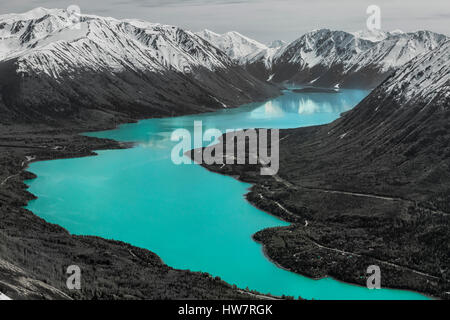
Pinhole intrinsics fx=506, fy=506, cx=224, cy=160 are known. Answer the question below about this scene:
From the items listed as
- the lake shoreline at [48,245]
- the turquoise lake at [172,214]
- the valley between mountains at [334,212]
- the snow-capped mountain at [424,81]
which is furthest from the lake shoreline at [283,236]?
the snow-capped mountain at [424,81]

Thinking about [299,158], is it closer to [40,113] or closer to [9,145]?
[9,145]

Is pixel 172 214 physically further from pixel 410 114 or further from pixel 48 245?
pixel 410 114

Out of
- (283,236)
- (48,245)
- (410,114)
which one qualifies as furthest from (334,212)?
(48,245)

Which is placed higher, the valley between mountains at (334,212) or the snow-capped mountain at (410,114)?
the snow-capped mountain at (410,114)

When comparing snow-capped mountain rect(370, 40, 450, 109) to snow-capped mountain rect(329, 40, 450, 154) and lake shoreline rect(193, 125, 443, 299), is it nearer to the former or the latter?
snow-capped mountain rect(329, 40, 450, 154)

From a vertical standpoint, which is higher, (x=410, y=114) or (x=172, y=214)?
(x=410, y=114)

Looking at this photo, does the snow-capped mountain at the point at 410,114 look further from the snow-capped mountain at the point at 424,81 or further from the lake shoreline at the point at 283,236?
the lake shoreline at the point at 283,236

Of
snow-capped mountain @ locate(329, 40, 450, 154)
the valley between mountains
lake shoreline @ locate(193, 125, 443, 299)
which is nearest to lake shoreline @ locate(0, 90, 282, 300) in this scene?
the valley between mountains
